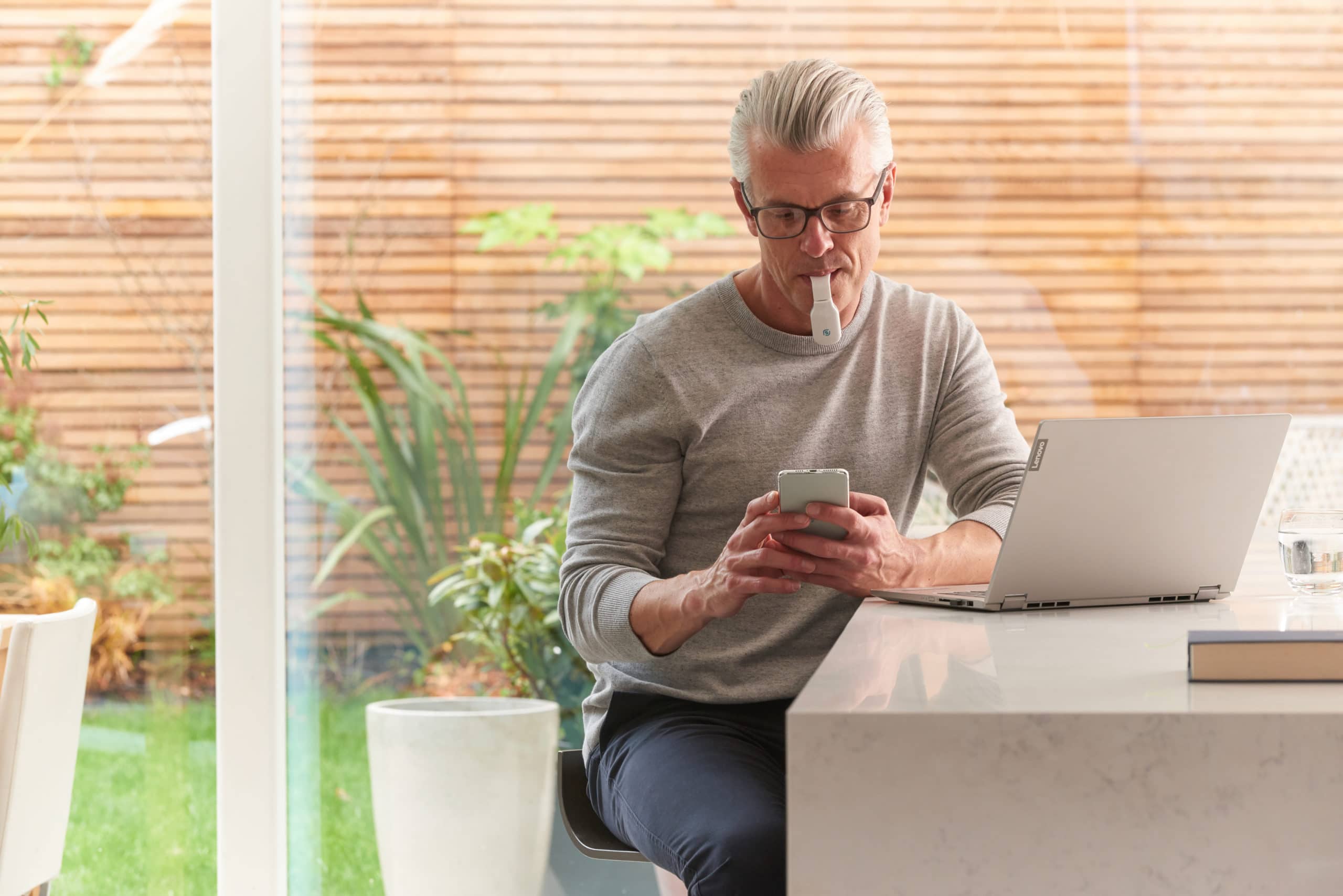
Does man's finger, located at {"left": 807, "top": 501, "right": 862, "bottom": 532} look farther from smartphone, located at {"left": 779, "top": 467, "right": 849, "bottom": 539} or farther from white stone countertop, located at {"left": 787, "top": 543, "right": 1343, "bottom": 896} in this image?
white stone countertop, located at {"left": 787, "top": 543, "right": 1343, "bottom": 896}

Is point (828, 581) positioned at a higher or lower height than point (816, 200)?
lower

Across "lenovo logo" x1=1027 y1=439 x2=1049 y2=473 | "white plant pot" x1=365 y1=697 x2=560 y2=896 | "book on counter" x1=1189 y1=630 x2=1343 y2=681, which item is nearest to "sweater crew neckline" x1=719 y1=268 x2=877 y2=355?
"lenovo logo" x1=1027 y1=439 x2=1049 y2=473

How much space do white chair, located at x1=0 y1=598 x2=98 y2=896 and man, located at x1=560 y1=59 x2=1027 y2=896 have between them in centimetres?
80

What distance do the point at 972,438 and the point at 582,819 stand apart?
0.79 m

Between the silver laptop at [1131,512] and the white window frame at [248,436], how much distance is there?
1.82m

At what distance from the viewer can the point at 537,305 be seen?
9.21 feet

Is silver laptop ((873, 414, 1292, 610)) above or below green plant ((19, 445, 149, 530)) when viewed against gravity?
above

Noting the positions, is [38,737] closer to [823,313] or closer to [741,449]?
[741,449]

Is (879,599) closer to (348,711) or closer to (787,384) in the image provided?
(787,384)

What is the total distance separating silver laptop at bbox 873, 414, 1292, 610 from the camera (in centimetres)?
124

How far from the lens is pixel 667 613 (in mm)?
1481

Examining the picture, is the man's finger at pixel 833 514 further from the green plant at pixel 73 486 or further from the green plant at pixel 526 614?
the green plant at pixel 73 486

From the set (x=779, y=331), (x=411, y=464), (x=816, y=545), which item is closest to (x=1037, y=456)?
(x=816, y=545)

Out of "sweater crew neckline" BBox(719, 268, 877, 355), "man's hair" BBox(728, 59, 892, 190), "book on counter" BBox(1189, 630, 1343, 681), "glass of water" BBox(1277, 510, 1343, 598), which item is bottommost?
"glass of water" BBox(1277, 510, 1343, 598)
